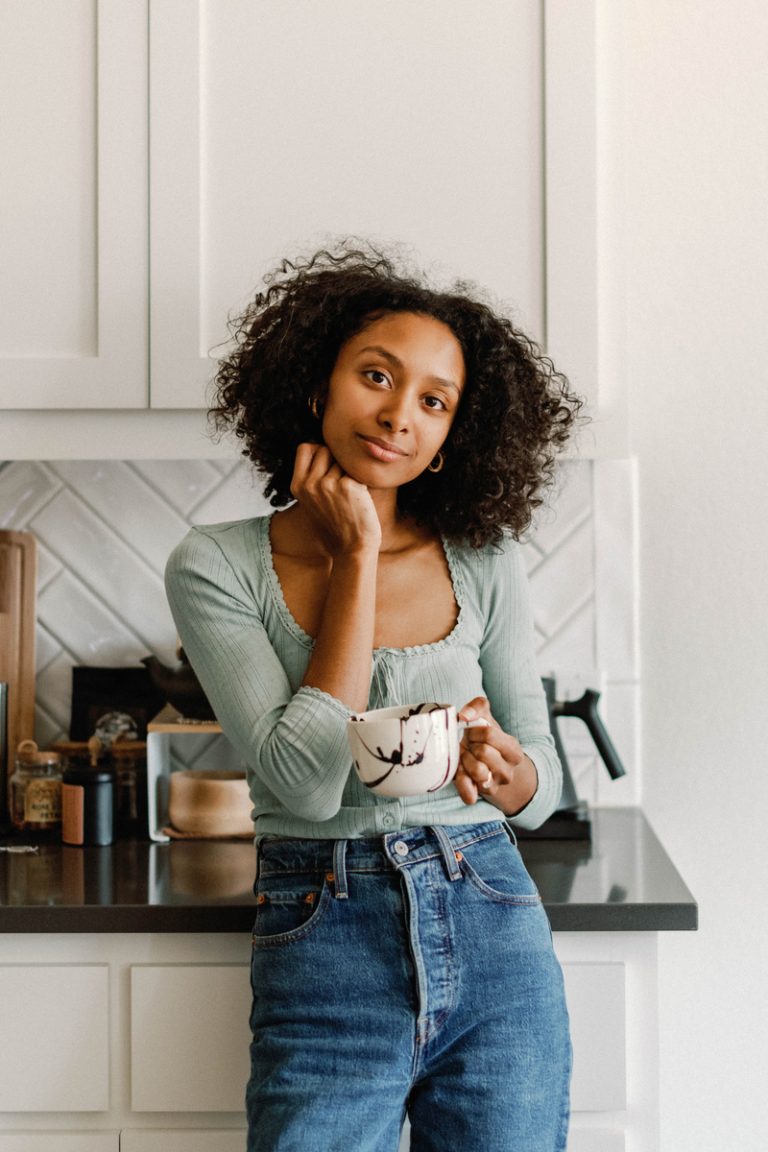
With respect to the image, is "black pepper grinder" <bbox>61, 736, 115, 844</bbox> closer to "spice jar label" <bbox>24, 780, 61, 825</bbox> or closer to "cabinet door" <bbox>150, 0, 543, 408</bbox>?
"spice jar label" <bbox>24, 780, 61, 825</bbox>

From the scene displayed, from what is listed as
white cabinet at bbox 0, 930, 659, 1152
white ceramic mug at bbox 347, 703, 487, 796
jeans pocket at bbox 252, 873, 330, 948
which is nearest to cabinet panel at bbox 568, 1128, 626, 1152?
white cabinet at bbox 0, 930, 659, 1152

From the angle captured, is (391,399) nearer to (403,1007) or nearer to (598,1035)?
(403,1007)

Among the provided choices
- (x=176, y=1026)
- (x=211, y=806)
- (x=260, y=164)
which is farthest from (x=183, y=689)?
(x=260, y=164)

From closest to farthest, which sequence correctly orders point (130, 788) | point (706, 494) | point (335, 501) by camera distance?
point (335, 501) → point (130, 788) → point (706, 494)

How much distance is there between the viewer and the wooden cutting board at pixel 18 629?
172 centimetres

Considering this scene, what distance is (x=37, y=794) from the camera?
62.8 inches

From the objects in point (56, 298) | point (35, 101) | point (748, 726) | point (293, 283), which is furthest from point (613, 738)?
point (35, 101)

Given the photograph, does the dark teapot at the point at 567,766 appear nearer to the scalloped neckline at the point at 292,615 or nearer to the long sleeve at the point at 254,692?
the scalloped neckline at the point at 292,615

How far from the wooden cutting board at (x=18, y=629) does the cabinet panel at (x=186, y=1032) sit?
585mm

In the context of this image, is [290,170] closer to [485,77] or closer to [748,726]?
[485,77]

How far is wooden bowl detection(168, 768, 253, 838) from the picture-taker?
1552 millimetres

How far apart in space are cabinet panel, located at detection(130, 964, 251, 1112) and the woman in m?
0.17

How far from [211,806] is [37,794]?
25 cm

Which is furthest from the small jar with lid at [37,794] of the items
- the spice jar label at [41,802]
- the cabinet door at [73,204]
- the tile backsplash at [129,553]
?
the cabinet door at [73,204]
